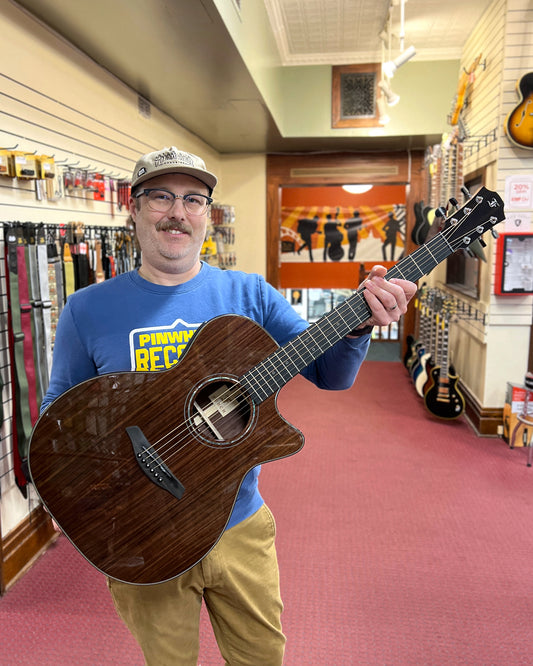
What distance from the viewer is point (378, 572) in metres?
2.38

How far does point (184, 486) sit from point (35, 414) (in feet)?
4.85

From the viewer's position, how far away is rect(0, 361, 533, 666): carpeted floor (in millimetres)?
1937

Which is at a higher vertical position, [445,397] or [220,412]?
[220,412]

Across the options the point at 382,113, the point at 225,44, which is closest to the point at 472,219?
the point at 225,44

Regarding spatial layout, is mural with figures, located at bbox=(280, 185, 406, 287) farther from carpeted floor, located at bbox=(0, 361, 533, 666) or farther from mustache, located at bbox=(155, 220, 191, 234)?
mustache, located at bbox=(155, 220, 191, 234)

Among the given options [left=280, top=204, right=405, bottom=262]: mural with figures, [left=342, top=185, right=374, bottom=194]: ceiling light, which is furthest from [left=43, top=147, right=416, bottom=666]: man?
Result: [left=342, top=185, right=374, bottom=194]: ceiling light

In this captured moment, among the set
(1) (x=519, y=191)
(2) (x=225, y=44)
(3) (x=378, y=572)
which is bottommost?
Answer: (3) (x=378, y=572)

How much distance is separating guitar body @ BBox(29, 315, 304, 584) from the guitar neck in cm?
3

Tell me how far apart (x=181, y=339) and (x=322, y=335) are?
0.34 meters

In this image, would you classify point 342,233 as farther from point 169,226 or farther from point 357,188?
point 169,226

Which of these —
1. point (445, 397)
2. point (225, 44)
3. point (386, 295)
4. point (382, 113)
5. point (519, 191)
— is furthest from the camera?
point (382, 113)

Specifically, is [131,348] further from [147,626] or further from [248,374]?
[147,626]

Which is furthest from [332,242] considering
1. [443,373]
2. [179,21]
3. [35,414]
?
[35,414]

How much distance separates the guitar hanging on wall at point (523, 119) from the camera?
3.46m
